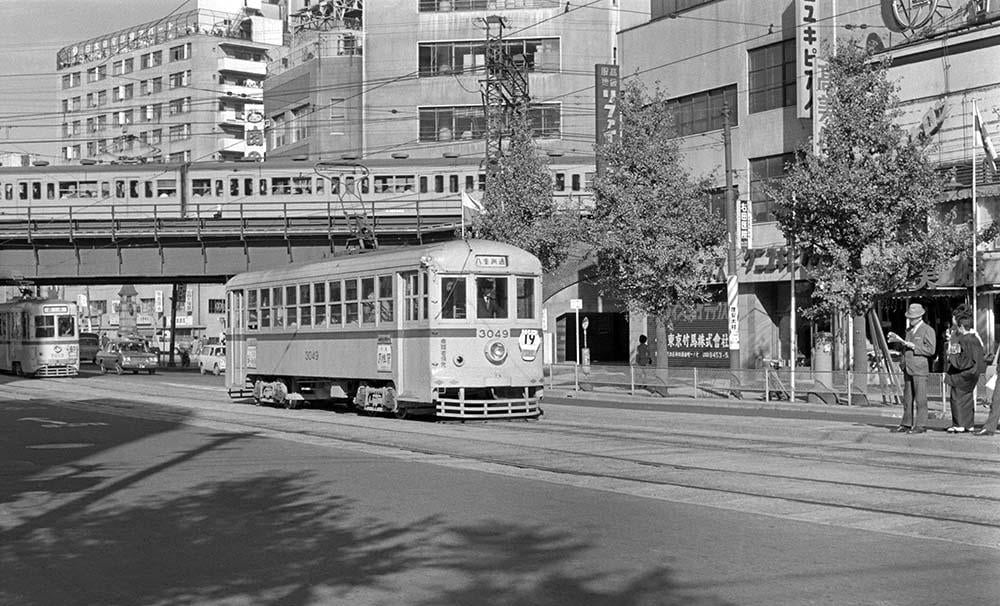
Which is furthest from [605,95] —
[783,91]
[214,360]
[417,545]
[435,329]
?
[417,545]

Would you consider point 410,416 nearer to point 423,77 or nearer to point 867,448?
point 867,448

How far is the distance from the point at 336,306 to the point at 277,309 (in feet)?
10.2

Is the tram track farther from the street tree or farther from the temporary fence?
the street tree

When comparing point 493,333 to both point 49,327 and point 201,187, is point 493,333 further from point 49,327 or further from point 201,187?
point 201,187

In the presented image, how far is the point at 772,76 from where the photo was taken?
41.7 meters

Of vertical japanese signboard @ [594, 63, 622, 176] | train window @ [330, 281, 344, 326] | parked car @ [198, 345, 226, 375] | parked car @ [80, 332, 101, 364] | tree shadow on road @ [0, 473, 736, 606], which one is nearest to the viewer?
tree shadow on road @ [0, 473, 736, 606]

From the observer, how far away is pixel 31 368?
49594 millimetres

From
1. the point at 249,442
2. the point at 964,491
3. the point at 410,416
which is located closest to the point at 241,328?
the point at 410,416

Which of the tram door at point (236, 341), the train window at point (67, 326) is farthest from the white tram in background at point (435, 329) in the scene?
the train window at point (67, 326)

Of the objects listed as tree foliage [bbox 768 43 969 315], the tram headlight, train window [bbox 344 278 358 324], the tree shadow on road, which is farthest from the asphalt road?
tree foliage [bbox 768 43 969 315]

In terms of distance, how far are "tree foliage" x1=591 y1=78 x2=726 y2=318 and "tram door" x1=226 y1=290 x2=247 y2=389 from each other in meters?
10.8

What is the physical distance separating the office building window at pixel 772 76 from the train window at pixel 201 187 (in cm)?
2599

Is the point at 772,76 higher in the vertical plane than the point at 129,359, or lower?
higher

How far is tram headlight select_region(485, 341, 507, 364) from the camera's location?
72.2 ft
